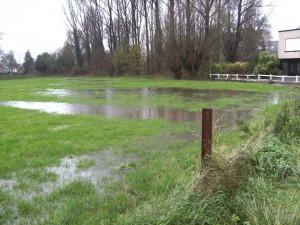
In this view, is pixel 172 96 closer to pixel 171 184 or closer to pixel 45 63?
pixel 171 184

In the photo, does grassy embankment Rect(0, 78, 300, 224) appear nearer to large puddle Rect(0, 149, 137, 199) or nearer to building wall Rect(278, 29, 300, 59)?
large puddle Rect(0, 149, 137, 199)

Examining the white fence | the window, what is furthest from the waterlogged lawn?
the window

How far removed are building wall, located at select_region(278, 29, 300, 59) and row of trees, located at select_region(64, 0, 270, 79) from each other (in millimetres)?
2856

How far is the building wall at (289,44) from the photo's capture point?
29969mm

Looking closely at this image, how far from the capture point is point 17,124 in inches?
422

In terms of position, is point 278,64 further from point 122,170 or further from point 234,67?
point 122,170

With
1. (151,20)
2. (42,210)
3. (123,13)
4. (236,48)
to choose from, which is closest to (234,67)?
(236,48)

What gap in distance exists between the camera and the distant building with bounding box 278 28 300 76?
30.1 m

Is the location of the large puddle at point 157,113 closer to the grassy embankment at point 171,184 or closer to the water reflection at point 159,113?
the water reflection at point 159,113

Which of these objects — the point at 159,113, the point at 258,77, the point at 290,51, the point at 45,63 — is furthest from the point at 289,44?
the point at 45,63

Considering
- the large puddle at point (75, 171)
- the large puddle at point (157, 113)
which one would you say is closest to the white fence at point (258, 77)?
the large puddle at point (157, 113)

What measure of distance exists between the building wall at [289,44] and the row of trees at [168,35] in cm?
286

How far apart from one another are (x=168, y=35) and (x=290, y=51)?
41.6 feet

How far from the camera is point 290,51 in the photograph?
30.5 m
